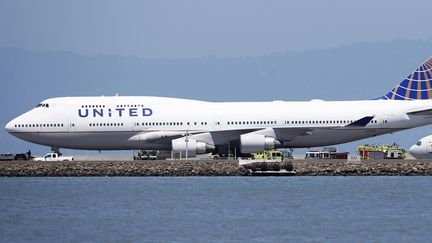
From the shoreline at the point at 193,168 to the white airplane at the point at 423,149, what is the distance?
1660 centimetres

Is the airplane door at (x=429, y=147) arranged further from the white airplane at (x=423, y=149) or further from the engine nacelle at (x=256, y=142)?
the engine nacelle at (x=256, y=142)

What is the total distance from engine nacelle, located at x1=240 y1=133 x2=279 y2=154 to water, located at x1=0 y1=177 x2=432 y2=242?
4.24 metres

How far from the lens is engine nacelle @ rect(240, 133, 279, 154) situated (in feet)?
270

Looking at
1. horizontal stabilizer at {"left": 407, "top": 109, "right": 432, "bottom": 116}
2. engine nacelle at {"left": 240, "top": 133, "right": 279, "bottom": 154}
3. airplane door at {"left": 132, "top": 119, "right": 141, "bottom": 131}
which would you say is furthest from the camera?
horizontal stabilizer at {"left": 407, "top": 109, "right": 432, "bottom": 116}

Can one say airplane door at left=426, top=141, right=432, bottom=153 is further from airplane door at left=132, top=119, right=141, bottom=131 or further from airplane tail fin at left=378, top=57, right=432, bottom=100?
airplane door at left=132, top=119, right=141, bottom=131

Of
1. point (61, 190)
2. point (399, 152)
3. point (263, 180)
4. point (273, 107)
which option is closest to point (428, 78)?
point (399, 152)

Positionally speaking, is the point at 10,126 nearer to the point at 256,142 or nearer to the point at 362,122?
the point at 256,142

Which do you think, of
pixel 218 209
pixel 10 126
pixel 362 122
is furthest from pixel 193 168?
pixel 218 209

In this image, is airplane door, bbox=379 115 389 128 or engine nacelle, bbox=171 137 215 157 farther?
airplane door, bbox=379 115 389 128

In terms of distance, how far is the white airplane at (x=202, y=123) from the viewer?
3287 inches

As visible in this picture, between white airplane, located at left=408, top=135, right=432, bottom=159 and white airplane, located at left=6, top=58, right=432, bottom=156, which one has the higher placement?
white airplane, located at left=6, top=58, right=432, bottom=156

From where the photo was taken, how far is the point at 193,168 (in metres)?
78.6

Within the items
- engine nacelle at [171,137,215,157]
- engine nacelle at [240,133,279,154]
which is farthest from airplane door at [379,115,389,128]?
engine nacelle at [171,137,215,157]

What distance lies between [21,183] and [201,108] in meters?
14.1
